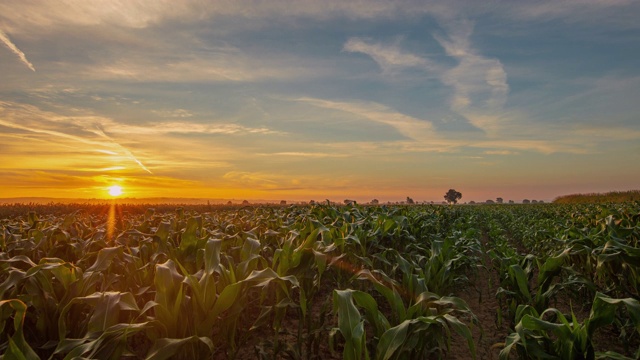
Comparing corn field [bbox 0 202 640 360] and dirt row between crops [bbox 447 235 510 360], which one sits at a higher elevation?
corn field [bbox 0 202 640 360]

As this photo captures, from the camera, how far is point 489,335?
533 cm

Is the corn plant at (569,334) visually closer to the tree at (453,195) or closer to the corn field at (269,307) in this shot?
the corn field at (269,307)

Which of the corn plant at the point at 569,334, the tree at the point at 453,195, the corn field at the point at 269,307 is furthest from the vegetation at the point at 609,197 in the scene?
the tree at the point at 453,195

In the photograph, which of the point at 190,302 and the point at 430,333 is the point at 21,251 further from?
the point at 430,333

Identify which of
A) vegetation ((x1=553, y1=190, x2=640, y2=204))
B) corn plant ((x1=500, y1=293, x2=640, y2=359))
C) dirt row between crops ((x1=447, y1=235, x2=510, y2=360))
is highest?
vegetation ((x1=553, y1=190, x2=640, y2=204))

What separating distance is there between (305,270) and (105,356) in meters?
2.15

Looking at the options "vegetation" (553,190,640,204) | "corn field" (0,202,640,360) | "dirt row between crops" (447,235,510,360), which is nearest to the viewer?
"corn field" (0,202,640,360)

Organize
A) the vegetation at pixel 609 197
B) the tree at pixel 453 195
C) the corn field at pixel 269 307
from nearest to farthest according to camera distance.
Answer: the corn field at pixel 269 307, the vegetation at pixel 609 197, the tree at pixel 453 195

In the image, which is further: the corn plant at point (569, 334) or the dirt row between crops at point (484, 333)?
the dirt row between crops at point (484, 333)

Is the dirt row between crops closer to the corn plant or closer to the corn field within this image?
the corn field

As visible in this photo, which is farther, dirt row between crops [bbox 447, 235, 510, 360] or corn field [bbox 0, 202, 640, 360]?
dirt row between crops [bbox 447, 235, 510, 360]

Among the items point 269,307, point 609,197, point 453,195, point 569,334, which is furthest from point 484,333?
point 453,195

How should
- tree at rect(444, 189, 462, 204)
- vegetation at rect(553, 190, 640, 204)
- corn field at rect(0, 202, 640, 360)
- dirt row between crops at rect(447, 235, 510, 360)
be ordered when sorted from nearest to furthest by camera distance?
corn field at rect(0, 202, 640, 360) → dirt row between crops at rect(447, 235, 510, 360) → vegetation at rect(553, 190, 640, 204) → tree at rect(444, 189, 462, 204)

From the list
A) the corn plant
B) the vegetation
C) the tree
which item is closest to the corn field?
the corn plant
